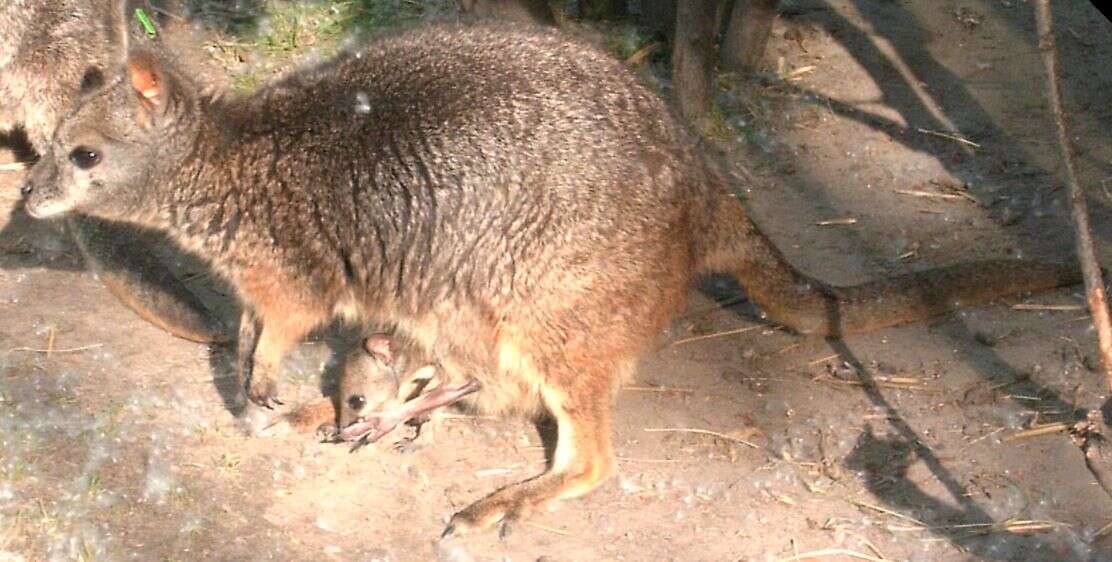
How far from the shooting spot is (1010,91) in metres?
6.46

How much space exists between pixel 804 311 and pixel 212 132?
2.06m

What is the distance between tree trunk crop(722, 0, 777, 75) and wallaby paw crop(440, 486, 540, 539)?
9.46ft

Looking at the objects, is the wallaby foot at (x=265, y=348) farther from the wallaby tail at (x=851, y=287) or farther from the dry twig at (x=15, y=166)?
the dry twig at (x=15, y=166)

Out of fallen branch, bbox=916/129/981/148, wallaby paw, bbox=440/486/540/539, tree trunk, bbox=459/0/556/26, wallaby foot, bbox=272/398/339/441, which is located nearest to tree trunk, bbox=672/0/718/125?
tree trunk, bbox=459/0/556/26

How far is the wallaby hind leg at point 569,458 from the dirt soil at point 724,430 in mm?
69

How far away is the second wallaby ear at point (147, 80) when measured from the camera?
4.22 meters

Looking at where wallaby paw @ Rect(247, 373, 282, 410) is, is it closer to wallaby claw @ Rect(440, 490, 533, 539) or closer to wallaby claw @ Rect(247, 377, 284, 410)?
wallaby claw @ Rect(247, 377, 284, 410)

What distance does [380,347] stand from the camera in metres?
4.57

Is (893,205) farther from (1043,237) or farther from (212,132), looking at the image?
(212,132)

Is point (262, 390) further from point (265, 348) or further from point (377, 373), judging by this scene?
point (377, 373)

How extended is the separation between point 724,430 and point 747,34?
240cm

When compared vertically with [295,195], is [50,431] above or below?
below

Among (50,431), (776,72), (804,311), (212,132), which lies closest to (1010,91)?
(776,72)

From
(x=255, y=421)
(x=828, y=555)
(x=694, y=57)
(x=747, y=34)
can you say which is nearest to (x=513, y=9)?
(x=694, y=57)
